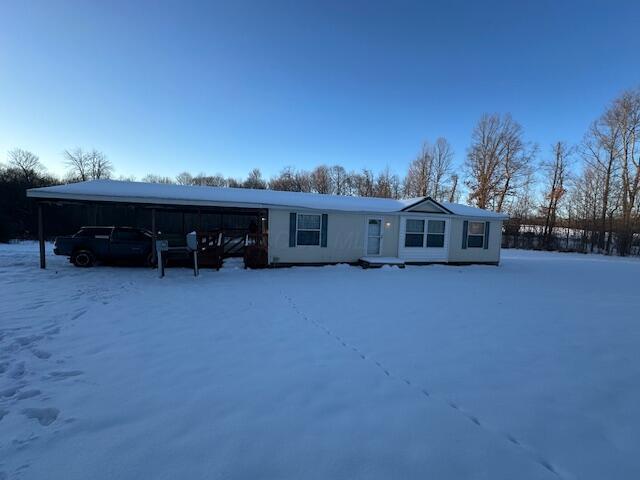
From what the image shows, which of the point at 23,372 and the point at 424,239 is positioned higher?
the point at 424,239

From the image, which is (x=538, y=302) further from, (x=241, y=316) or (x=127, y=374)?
(x=127, y=374)

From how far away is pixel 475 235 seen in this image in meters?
13.6

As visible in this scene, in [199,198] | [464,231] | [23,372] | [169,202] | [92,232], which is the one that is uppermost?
[199,198]

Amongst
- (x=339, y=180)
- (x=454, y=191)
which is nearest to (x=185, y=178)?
(x=339, y=180)

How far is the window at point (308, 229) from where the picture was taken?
1138cm

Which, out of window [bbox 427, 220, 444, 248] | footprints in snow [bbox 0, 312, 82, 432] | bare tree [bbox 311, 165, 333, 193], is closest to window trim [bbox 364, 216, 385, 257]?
window [bbox 427, 220, 444, 248]

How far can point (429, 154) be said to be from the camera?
33.5m

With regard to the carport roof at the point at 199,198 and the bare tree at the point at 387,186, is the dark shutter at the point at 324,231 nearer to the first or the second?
the carport roof at the point at 199,198

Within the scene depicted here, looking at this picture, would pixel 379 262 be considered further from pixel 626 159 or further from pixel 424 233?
pixel 626 159

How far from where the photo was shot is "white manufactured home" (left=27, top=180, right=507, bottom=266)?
9.88 meters

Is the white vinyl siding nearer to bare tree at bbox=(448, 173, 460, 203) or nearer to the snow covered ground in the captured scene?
the snow covered ground

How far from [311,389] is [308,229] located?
880 cm

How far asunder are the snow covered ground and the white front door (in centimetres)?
611

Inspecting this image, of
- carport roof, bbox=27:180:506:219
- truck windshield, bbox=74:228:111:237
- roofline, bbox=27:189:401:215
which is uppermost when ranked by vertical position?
carport roof, bbox=27:180:506:219
